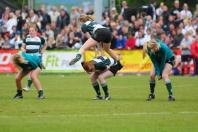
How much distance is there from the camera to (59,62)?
34.5 m

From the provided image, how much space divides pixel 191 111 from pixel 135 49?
18225 millimetres

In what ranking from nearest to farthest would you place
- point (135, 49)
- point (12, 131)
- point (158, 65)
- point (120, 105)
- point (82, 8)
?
1. point (12, 131)
2. point (120, 105)
3. point (158, 65)
4. point (135, 49)
5. point (82, 8)

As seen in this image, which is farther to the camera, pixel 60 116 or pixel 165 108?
pixel 165 108

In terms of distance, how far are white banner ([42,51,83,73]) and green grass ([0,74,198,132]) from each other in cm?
921

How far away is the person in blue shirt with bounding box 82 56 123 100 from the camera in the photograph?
19938mm

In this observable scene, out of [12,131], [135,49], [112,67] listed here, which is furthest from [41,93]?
[135,49]

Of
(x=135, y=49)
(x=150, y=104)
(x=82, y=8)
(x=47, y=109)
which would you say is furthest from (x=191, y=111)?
(x=82, y=8)

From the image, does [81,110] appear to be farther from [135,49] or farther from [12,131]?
[135,49]

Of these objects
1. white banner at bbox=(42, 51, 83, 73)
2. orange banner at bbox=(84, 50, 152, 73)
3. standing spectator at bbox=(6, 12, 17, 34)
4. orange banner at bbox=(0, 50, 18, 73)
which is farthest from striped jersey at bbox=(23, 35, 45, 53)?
standing spectator at bbox=(6, 12, 17, 34)

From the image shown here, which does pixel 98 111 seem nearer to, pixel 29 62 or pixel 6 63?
pixel 29 62

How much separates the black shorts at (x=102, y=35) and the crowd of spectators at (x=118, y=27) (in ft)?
43.6

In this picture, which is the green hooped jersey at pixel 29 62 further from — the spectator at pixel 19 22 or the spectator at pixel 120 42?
the spectator at pixel 19 22

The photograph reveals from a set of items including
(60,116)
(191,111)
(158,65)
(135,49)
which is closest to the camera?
(60,116)

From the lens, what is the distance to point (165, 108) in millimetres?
17375
